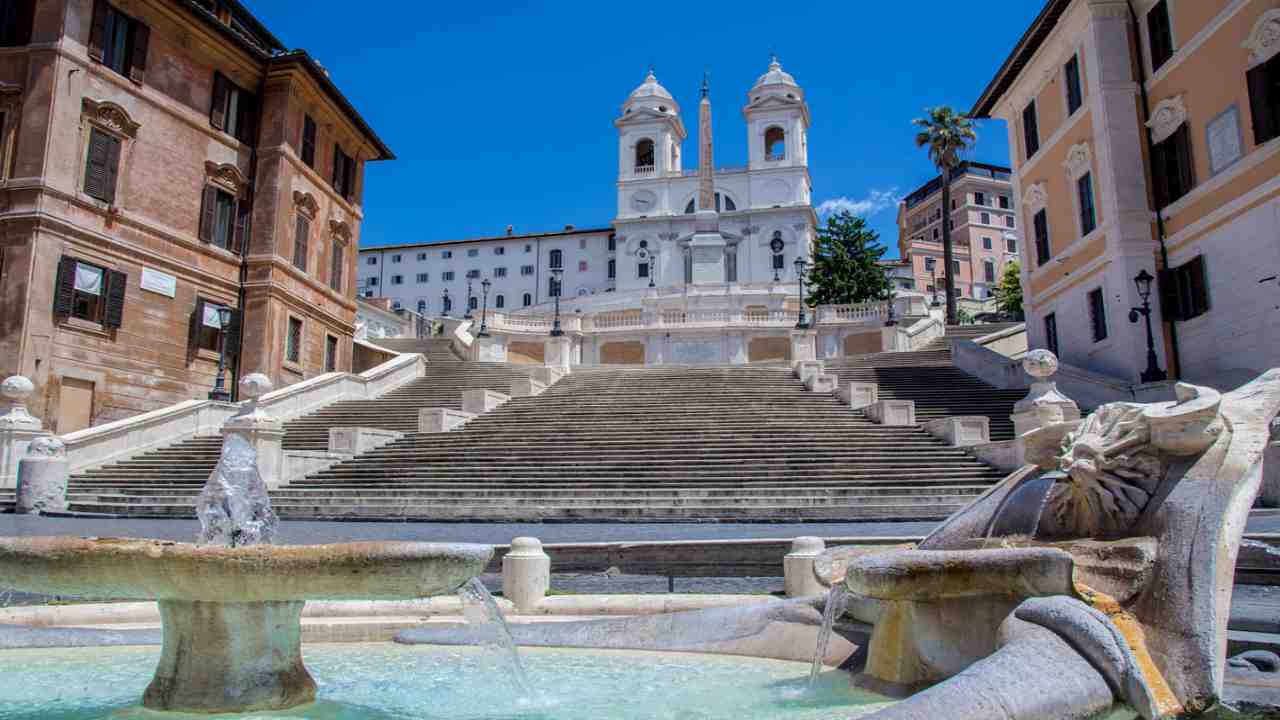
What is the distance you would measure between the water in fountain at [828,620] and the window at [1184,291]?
2211cm

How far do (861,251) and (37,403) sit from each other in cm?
5570

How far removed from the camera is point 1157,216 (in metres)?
24.6

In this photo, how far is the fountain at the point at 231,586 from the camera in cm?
421

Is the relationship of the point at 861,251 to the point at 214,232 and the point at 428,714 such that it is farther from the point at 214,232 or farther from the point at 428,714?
the point at 428,714

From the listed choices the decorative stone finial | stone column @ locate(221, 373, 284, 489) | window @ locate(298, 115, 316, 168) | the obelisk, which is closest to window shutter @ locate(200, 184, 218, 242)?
window @ locate(298, 115, 316, 168)

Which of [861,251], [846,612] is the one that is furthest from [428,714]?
[861,251]

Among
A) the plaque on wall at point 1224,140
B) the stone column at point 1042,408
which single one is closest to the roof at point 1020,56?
the plaque on wall at point 1224,140

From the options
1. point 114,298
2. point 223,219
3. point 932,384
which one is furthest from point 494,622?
point 223,219

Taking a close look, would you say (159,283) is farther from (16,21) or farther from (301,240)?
(16,21)

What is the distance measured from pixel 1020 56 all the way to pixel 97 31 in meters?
29.7

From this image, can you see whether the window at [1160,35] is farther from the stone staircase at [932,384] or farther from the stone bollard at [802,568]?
the stone bollard at [802,568]

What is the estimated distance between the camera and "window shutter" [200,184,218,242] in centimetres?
3038

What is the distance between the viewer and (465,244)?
98.4 metres

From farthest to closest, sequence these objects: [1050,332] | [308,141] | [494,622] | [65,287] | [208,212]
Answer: [308,141]
[208,212]
[1050,332]
[65,287]
[494,622]
